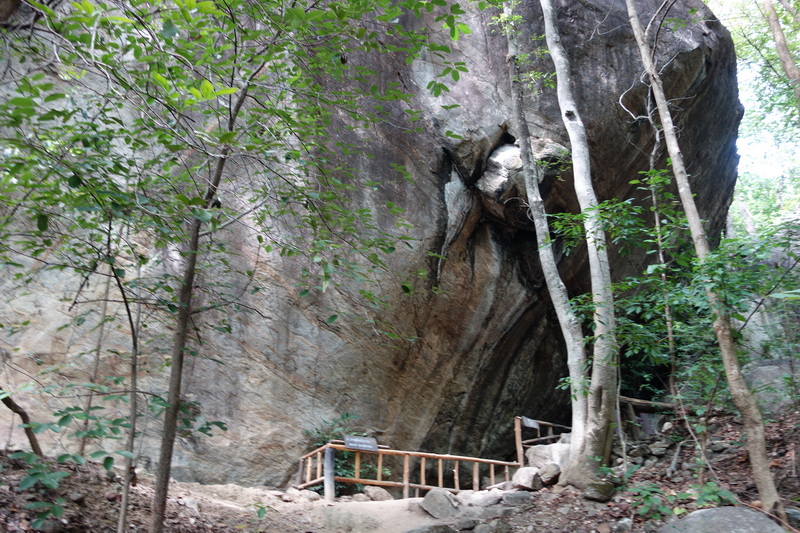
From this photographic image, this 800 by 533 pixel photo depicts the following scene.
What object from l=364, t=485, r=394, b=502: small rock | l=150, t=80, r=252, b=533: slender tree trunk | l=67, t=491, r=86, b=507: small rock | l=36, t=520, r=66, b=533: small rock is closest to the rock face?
l=364, t=485, r=394, b=502: small rock

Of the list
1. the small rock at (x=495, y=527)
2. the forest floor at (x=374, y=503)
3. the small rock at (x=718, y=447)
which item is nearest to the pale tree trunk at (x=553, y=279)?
the forest floor at (x=374, y=503)

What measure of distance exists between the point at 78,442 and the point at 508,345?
7.26 meters

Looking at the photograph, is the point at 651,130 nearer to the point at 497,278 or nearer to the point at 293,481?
the point at 497,278

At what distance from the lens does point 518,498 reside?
667cm

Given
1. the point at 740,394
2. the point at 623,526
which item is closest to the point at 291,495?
the point at 623,526

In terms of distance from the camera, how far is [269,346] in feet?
27.9

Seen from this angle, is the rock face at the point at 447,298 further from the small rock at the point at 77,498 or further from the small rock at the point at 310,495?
the small rock at the point at 77,498

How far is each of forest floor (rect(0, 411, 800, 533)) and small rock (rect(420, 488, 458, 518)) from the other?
11.0 inches

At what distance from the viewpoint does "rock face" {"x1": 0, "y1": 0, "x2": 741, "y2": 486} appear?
7883 millimetres

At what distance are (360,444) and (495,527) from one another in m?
2.50

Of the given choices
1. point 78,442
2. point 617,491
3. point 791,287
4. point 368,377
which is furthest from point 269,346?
point 791,287

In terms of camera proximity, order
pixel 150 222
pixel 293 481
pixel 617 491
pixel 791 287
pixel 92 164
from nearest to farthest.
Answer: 1. pixel 92 164
2. pixel 150 222
3. pixel 791 287
4. pixel 617 491
5. pixel 293 481

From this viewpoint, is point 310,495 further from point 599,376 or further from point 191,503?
point 599,376

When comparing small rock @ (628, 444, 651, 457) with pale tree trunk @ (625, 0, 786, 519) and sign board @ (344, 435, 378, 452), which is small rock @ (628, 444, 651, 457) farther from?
sign board @ (344, 435, 378, 452)
